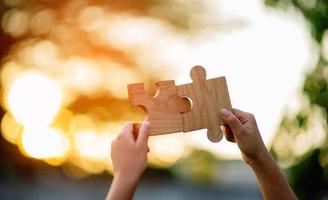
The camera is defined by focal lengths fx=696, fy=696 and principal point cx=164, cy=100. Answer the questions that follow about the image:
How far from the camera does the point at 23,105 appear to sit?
9867 millimetres

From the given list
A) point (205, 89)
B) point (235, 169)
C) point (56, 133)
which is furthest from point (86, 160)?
point (205, 89)

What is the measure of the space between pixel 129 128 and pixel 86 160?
34.7 ft

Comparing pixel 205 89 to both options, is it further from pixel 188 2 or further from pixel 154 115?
pixel 188 2

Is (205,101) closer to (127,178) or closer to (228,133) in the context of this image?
(228,133)

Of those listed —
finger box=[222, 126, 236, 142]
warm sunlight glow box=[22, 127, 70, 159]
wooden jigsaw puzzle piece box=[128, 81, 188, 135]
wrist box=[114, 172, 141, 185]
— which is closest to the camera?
wrist box=[114, 172, 141, 185]

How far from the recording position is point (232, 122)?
186cm

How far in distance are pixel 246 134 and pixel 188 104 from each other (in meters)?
0.19

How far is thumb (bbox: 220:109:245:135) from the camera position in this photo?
1.85 meters

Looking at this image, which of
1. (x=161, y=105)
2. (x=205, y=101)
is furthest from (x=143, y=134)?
(x=205, y=101)

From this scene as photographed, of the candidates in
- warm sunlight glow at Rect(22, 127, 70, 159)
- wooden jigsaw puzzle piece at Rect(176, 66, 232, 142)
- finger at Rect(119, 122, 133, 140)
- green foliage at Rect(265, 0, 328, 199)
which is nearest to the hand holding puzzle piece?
wooden jigsaw puzzle piece at Rect(176, 66, 232, 142)

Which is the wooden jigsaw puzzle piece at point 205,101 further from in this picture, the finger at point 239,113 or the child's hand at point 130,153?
the child's hand at point 130,153

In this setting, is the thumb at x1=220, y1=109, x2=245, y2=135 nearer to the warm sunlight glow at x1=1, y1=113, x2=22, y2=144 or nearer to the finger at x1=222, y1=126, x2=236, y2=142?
the finger at x1=222, y1=126, x2=236, y2=142

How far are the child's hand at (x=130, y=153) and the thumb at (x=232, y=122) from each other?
25 cm

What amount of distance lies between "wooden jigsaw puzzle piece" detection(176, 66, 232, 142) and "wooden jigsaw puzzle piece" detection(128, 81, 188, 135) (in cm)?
2
